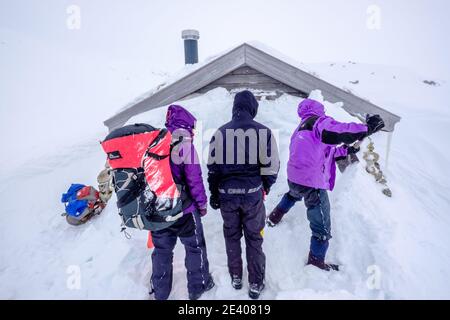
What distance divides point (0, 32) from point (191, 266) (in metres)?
44.5

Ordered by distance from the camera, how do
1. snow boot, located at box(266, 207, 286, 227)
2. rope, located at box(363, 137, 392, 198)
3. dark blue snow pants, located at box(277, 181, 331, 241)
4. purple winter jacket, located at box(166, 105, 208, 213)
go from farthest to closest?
1. rope, located at box(363, 137, 392, 198)
2. snow boot, located at box(266, 207, 286, 227)
3. dark blue snow pants, located at box(277, 181, 331, 241)
4. purple winter jacket, located at box(166, 105, 208, 213)

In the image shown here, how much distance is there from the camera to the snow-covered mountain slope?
2900mm

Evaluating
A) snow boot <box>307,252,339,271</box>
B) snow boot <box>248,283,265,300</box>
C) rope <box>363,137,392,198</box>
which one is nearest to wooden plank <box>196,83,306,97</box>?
rope <box>363,137,392,198</box>

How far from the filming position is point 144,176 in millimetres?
2389

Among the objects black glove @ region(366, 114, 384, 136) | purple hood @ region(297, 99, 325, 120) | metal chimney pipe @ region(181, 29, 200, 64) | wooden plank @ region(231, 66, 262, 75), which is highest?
metal chimney pipe @ region(181, 29, 200, 64)

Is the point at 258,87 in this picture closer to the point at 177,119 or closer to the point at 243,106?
the point at 243,106

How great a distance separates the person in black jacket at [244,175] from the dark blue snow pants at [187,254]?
34 centimetres

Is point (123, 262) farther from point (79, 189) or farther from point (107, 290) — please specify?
point (79, 189)

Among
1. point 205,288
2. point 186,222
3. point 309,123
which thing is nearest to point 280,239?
point 205,288

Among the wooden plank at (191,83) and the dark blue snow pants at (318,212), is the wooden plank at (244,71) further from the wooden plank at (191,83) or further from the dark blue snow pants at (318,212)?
the dark blue snow pants at (318,212)

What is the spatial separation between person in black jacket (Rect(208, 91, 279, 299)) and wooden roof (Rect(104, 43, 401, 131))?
266 centimetres

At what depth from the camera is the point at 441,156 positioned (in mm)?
6680

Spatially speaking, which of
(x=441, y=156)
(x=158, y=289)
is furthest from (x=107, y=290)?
(x=441, y=156)

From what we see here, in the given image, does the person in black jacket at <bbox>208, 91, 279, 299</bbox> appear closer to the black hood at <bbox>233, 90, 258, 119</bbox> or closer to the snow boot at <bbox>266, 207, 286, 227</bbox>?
the black hood at <bbox>233, 90, 258, 119</bbox>
